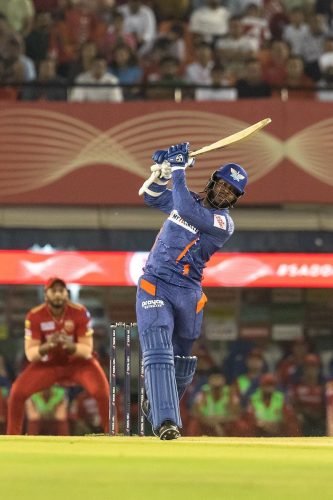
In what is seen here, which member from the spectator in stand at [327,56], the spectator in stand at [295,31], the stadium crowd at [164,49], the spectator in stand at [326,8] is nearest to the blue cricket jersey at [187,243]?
the stadium crowd at [164,49]

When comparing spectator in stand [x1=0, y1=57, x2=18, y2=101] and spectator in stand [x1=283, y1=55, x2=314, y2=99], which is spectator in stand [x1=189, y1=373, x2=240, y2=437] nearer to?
spectator in stand [x1=283, y1=55, x2=314, y2=99]

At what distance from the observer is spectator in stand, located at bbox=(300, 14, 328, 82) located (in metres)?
17.4

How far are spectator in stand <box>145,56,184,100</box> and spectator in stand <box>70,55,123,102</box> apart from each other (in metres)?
0.40

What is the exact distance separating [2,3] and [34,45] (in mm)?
1017

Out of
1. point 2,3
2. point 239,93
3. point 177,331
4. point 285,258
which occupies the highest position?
point 2,3

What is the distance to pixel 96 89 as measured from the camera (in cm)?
1698

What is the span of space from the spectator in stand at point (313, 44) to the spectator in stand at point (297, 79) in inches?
4.8

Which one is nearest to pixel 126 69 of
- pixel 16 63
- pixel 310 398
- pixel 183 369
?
pixel 16 63

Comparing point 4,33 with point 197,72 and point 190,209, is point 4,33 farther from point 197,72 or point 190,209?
point 190,209

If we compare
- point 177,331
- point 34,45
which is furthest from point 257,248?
point 177,331

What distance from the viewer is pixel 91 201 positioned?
1705cm

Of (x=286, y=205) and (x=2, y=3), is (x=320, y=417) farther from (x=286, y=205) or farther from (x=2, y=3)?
(x=2, y=3)

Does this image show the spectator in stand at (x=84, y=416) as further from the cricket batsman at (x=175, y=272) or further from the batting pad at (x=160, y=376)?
the batting pad at (x=160, y=376)

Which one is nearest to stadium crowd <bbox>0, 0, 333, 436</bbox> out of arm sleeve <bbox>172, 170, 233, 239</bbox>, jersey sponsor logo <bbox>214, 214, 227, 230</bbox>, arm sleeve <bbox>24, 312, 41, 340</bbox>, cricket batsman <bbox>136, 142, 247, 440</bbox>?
arm sleeve <bbox>24, 312, 41, 340</bbox>
